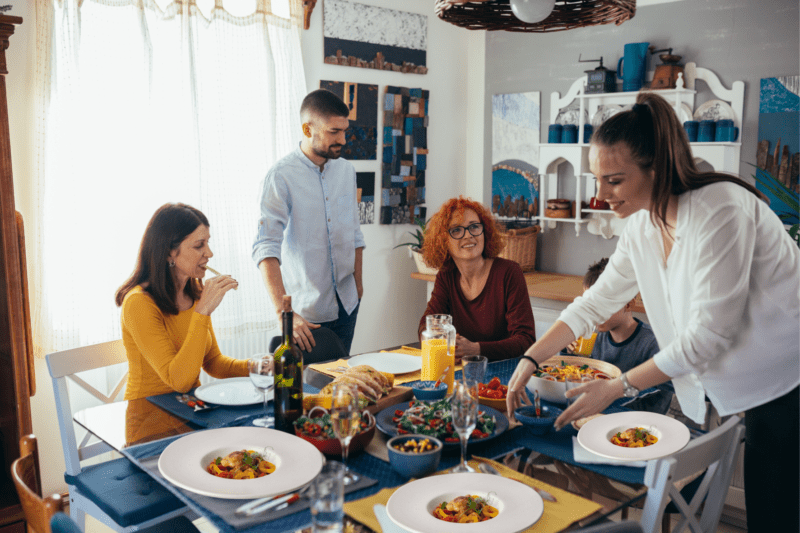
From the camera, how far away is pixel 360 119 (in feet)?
12.7

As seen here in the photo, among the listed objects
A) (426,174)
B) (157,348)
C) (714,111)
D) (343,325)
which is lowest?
(343,325)

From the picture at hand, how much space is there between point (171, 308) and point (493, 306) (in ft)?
3.70

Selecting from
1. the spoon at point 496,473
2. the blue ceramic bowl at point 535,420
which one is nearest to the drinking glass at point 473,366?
the blue ceramic bowl at point 535,420

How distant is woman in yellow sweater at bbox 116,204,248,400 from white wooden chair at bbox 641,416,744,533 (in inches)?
49.8

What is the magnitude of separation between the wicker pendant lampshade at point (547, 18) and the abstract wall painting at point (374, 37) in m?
1.98

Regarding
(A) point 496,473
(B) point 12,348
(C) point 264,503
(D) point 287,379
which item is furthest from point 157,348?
(A) point 496,473

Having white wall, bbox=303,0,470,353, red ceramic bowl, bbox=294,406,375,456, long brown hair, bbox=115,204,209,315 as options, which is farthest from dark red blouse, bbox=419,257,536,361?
white wall, bbox=303,0,470,353

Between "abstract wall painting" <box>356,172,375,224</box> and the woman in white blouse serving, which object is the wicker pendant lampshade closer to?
the woman in white blouse serving

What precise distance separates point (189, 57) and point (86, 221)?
2.88 feet

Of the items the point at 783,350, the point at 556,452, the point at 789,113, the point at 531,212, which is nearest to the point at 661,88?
the point at 789,113

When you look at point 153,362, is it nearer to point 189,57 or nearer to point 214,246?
point 214,246

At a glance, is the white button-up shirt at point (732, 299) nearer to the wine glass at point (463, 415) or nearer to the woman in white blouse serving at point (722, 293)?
the woman in white blouse serving at point (722, 293)

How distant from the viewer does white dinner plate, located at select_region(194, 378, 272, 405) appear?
175cm

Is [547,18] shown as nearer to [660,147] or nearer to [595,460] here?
[660,147]
